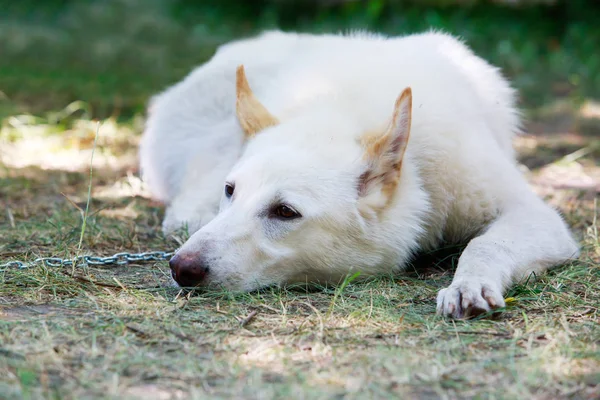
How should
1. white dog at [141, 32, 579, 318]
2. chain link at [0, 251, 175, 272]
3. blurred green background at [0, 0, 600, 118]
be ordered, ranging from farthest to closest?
1. blurred green background at [0, 0, 600, 118]
2. chain link at [0, 251, 175, 272]
3. white dog at [141, 32, 579, 318]

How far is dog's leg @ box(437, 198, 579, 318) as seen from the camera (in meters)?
2.75

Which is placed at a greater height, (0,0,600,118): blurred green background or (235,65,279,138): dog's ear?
(235,65,279,138): dog's ear

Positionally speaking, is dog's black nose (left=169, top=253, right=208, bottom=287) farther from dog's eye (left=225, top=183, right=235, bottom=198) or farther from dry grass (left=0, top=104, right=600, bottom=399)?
dog's eye (left=225, top=183, right=235, bottom=198)

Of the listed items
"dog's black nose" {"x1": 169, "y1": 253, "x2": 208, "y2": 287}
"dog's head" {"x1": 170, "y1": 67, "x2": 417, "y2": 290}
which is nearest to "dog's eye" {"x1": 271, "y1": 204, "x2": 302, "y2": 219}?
"dog's head" {"x1": 170, "y1": 67, "x2": 417, "y2": 290}

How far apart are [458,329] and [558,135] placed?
189 inches

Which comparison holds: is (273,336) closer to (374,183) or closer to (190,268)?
(190,268)

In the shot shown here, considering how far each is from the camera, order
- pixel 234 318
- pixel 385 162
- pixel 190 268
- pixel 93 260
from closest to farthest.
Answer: pixel 234 318 → pixel 190 268 → pixel 385 162 → pixel 93 260

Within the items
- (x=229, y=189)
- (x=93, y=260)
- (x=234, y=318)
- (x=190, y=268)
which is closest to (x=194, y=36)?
(x=93, y=260)

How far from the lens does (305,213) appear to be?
3.03m

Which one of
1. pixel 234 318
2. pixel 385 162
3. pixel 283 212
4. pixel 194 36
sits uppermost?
pixel 385 162

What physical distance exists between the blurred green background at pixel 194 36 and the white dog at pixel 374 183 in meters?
4.29

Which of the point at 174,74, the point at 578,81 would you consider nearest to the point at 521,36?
the point at 578,81

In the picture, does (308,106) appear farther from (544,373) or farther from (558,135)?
(558,135)

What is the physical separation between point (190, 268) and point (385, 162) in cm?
93
